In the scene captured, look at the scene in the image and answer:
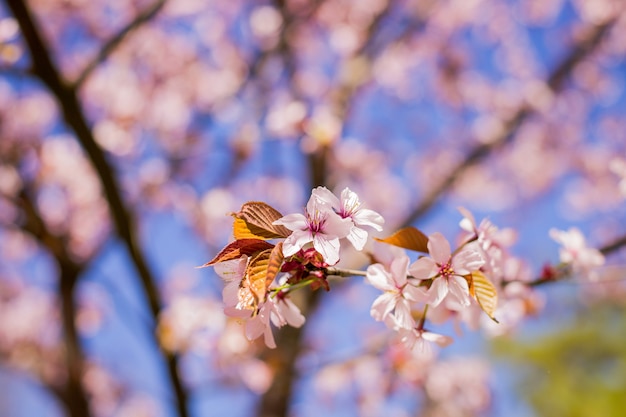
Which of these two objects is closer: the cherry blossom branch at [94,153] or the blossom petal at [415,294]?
the blossom petal at [415,294]

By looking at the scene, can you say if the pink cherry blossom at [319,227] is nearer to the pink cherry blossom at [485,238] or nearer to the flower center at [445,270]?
the flower center at [445,270]

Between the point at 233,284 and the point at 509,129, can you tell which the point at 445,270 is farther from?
the point at 509,129

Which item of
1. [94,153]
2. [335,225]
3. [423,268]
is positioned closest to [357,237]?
[335,225]

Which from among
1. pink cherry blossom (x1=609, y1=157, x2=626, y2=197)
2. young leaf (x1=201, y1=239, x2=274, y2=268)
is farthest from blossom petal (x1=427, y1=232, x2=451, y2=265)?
pink cherry blossom (x1=609, y1=157, x2=626, y2=197)

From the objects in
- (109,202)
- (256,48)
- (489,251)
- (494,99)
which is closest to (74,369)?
(109,202)

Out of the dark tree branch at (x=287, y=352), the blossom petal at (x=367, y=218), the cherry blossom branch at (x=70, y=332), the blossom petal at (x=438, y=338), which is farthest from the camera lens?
the cherry blossom branch at (x=70, y=332)

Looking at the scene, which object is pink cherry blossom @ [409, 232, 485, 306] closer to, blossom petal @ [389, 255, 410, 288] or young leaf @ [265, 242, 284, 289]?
blossom petal @ [389, 255, 410, 288]

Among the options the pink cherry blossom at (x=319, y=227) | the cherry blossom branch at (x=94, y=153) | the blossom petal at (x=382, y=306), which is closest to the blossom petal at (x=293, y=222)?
the pink cherry blossom at (x=319, y=227)
